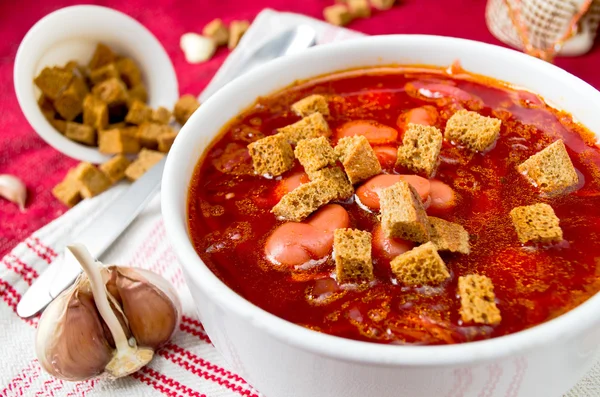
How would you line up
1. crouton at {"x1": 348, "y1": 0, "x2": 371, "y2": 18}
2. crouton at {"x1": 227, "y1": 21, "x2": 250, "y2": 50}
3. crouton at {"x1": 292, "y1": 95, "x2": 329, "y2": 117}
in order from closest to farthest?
crouton at {"x1": 292, "y1": 95, "x2": 329, "y2": 117}
crouton at {"x1": 227, "y1": 21, "x2": 250, "y2": 50}
crouton at {"x1": 348, "y1": 0, "x2": 371, "y2": 18}

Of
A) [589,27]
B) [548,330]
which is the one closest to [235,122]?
[548,330]

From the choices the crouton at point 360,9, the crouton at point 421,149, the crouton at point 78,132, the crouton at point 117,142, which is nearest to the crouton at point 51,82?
the crouton at point 78,132

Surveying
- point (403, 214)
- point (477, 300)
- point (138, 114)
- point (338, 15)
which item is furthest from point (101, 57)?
point (477, 300)

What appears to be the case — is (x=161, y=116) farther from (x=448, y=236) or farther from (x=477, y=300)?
(x=477, y=300)

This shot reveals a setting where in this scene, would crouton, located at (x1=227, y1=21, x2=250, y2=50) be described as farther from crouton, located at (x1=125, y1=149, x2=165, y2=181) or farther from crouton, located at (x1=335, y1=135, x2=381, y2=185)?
crouton, located at (x1=335, y1=135, x2=381, y2=185)

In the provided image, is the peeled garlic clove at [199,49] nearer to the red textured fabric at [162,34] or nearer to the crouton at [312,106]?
the red textured fabric at [162,34]

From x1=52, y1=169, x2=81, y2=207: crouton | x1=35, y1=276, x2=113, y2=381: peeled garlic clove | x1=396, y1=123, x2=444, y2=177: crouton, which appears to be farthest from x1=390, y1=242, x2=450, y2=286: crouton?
x1=52, y1=169, x2=81, y2=207: crouton
